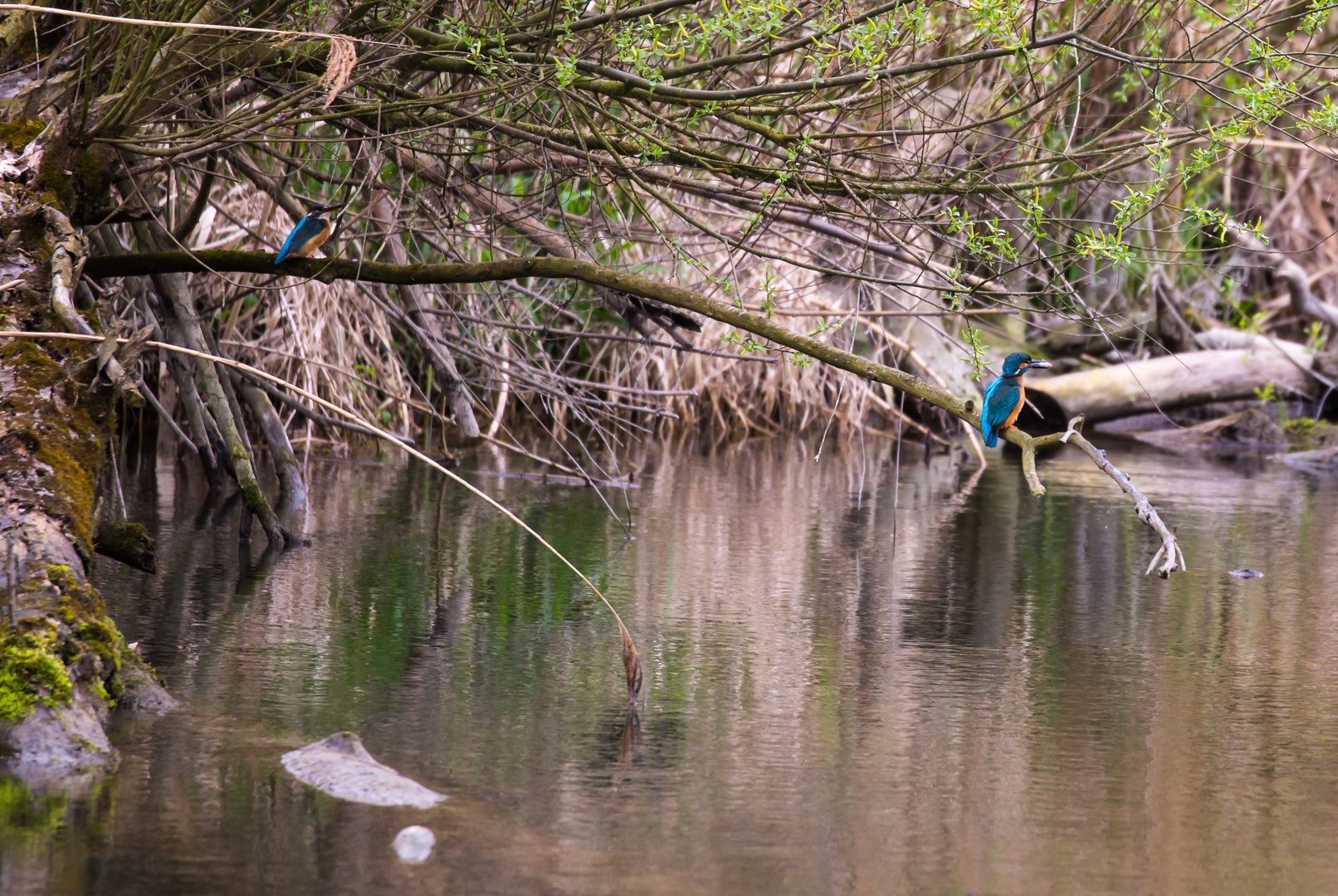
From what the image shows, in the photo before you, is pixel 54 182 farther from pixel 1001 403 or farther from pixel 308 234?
pixel 1001 403

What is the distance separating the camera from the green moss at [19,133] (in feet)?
13.9

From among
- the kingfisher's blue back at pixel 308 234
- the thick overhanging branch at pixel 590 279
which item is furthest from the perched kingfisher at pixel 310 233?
the thick overhanging branch at pixel 590 279

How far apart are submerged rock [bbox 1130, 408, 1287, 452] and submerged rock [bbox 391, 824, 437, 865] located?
10937 mm

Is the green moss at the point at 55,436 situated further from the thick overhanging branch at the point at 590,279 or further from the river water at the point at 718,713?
the thick overhanging branch at the point at 590,279

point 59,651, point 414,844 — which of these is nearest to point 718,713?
point 414,844

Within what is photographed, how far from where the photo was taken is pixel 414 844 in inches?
104

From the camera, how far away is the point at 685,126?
4.86 m

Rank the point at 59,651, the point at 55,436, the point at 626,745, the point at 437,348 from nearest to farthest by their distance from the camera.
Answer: the point at 59,651, the point at 626,745, the point at 55,436, the point at 437,348

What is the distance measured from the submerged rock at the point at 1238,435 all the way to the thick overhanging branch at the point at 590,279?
901 cm

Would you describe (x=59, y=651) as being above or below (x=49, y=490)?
→ below

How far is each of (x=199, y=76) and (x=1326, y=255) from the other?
45.1 ft

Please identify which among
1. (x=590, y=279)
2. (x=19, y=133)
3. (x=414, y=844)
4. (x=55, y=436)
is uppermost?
(x=19, y=133)

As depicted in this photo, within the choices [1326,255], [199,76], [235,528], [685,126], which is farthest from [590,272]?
[1326,255]

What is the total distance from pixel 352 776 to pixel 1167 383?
10869mm
